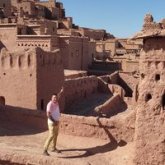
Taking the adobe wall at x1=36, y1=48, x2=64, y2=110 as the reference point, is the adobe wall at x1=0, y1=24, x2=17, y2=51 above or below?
above

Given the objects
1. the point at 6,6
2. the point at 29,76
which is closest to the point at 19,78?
the point at 29,76

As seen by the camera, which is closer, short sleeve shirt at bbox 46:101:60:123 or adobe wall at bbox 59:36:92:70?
short sleeve shirt at bbox 46:101:60:123

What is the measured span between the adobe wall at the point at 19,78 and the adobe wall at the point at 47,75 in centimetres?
26

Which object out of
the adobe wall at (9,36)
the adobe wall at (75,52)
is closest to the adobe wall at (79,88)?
the adobe wall at (75,52)

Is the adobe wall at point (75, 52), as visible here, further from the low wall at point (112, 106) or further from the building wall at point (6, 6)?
the building wall at point (6, 6)

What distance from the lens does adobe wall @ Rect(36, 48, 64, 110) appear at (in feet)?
56.0

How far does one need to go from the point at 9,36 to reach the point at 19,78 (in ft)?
32.2

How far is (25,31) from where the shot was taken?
2709 centimetres

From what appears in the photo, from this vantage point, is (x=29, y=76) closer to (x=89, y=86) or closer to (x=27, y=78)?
(x=27, y=78)

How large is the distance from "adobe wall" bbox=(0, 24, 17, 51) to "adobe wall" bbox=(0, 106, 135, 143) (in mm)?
13289

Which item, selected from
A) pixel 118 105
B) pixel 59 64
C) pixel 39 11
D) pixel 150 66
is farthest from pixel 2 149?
pixel 39 11

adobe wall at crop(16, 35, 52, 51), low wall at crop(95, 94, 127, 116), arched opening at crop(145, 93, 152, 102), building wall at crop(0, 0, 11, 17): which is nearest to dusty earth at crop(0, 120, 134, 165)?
arched opening at crop(145, 93, 152, 102)

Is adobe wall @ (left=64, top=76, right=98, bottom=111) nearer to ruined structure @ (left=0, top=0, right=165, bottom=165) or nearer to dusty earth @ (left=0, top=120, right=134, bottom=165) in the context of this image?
ruined structure @ (left=0, top=0, right=165, bottom=165)

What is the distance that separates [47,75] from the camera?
1770cm
